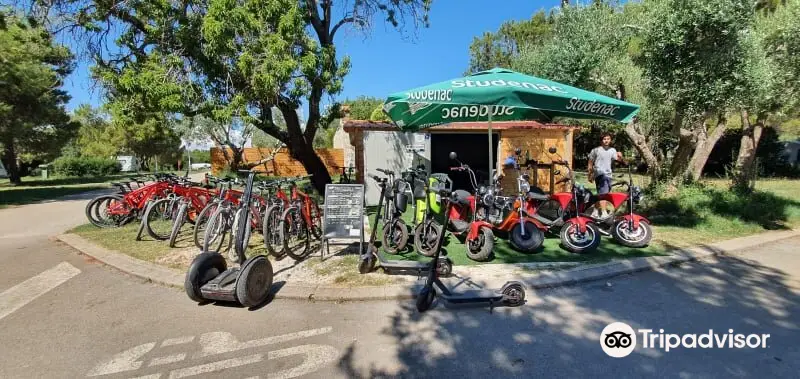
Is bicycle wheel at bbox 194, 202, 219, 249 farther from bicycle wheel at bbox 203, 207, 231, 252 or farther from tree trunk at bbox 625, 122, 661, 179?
tree trunk at bbox 625, 122, 661, 179

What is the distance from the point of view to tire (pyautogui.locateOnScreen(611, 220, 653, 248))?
5.43m

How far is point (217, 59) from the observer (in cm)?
687

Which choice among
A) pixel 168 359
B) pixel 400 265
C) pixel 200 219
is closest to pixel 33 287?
pixel 200 219

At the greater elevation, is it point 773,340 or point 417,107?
point 417,107

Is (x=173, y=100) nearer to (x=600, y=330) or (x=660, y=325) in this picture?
(x=600, y=330)

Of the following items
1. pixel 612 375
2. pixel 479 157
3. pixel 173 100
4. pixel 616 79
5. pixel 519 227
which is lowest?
pixel 612 375

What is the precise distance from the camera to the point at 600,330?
3.21 m

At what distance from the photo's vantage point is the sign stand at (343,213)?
4969 millimetres

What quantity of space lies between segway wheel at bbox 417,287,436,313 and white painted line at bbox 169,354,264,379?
141 cm

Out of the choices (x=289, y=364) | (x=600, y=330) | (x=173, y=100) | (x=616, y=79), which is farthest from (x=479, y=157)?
(x=289, y=364)

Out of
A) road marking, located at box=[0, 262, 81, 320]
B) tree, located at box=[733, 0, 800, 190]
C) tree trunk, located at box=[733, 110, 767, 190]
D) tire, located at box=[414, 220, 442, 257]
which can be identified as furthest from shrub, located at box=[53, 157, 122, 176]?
tree trunk, located at box=[733, 110, 767, 190]

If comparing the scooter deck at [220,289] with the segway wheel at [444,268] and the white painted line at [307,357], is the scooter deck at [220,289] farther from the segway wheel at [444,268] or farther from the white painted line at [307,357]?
the segway wheel at [444,268]

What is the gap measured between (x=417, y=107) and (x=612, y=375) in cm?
446

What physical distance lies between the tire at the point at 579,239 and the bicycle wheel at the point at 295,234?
360 centimetres
